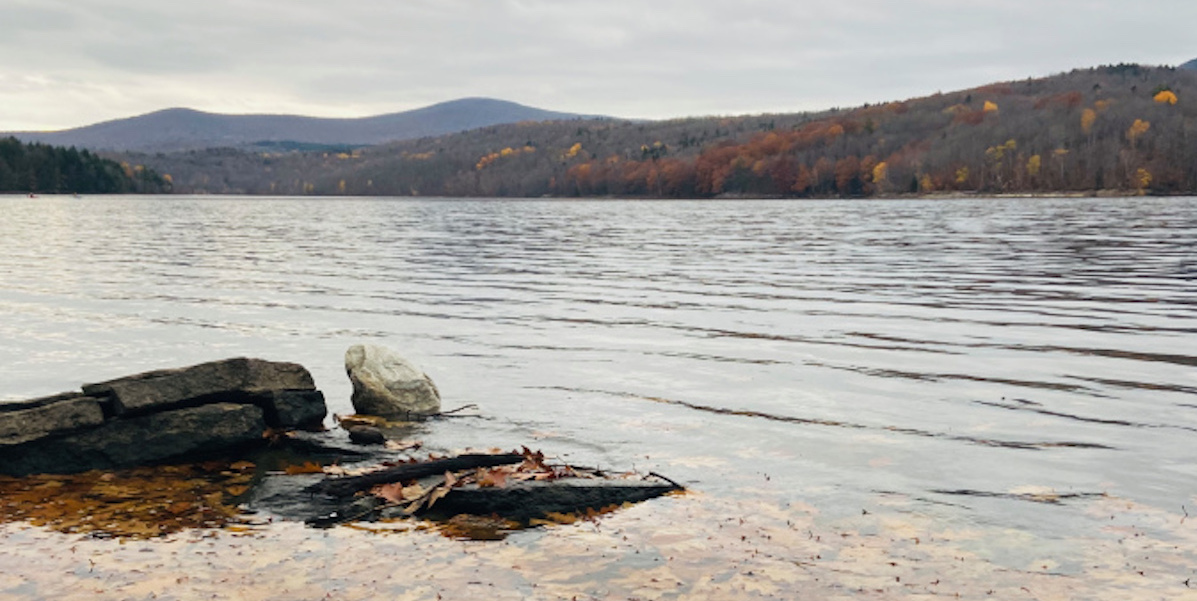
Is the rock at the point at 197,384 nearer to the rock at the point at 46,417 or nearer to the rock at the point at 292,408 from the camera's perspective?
Answer: the rock at the point at 292,408

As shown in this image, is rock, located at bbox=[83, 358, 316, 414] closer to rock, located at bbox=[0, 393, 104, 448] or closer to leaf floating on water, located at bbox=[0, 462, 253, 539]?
rock, located at bbox=[0, 393, 104, 448]

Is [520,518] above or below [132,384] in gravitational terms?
below

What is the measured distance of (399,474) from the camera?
1109 cm

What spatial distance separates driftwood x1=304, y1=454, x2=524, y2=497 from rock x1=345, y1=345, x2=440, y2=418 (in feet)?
14.7

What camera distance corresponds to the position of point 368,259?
52.3 metres

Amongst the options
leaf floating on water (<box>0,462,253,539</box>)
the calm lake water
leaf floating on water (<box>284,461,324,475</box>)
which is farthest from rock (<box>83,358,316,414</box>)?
the calm lake water

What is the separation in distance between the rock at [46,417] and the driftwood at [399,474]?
3.20 m

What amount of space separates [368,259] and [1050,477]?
143 feet

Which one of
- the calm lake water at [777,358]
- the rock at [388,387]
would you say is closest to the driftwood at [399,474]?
the calm lake water at [777,358]

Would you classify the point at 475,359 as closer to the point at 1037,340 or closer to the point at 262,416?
the point at 262,416

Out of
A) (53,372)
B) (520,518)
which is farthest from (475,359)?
(520,518)

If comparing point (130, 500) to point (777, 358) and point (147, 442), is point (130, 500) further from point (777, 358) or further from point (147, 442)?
point (777, 358)

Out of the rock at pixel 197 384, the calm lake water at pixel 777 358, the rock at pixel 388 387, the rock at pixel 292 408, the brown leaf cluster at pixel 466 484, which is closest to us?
the brown leaf cluster at pixel 466 484

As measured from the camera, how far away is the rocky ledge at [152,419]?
12.1 metres
